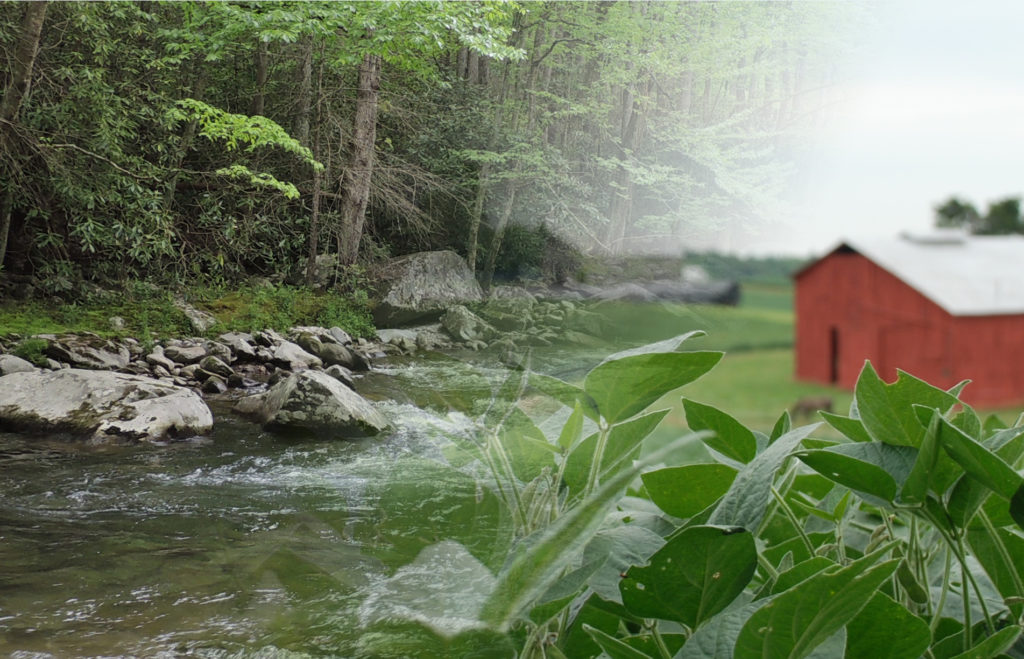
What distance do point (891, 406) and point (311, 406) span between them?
46 cm

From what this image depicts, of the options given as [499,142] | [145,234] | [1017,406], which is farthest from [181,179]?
[1017,406]

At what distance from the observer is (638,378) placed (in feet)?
0.60

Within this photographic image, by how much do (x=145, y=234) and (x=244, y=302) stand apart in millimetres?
90

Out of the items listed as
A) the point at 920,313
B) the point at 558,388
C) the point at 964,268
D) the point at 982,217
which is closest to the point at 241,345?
the point at 558,388

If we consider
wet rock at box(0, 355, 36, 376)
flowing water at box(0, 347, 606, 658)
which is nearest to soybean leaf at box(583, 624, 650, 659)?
flowing water at box(0, 347, 606, 658)

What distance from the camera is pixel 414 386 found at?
513 millimetres

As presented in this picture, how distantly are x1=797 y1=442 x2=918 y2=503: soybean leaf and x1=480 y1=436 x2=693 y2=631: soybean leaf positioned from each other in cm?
4

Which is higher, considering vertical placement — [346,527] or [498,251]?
[498,251]

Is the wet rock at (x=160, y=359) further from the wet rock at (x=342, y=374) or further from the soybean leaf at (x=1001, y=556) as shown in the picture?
the soybean leaf at (x=1001, y=556)

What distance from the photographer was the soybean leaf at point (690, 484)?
0.68 feet

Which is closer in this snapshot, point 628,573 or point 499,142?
point 628,573

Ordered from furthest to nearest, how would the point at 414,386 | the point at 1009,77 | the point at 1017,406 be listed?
the point at 1017,406 < the point at 1009,77 < the point at 414,386

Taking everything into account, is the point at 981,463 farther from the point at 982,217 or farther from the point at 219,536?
the point at 982,217

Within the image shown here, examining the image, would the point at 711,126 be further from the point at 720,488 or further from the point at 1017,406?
the point at 1017,406
